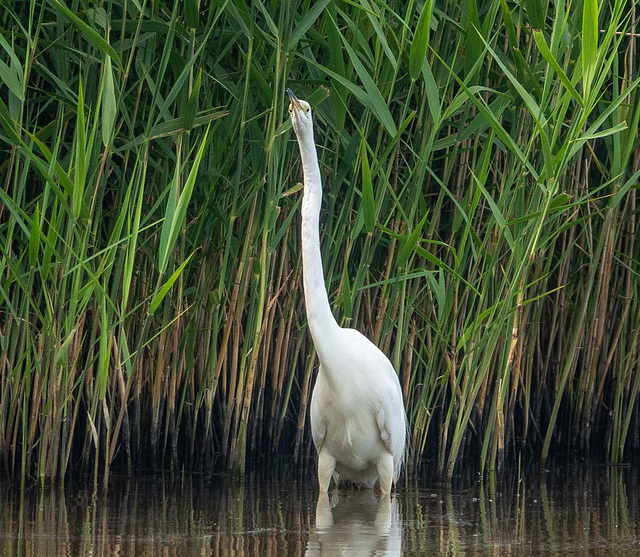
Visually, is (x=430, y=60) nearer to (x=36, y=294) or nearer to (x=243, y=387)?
(x=243, y=387)

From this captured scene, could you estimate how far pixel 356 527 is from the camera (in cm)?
339

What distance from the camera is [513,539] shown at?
3.17 metres

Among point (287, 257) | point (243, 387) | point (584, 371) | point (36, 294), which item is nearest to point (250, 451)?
point (243, 387)

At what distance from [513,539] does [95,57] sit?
2384 millimetres

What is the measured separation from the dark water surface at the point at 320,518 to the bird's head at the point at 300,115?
1405mm

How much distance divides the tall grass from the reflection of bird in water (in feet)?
1.52

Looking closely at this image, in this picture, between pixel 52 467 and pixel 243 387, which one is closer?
pixel 52 467

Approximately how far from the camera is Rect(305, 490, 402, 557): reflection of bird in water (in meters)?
2.99

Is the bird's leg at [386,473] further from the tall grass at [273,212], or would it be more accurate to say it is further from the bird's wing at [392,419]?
the tall grass at [273,212]

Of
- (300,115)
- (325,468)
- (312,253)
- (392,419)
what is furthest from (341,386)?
(300,115)

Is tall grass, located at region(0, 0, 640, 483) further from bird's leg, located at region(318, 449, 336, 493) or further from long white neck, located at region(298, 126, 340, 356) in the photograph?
bird's leg, located at region(318, 449, 336, 493)

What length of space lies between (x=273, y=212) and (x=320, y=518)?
4.12 feet

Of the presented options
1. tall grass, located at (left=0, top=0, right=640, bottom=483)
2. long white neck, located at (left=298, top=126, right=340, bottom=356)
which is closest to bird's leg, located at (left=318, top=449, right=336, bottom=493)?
tall grass, located at (left=0, top=0, right=640, bottom=483)

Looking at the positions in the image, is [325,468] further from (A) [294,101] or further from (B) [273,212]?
(A) [294,101]
